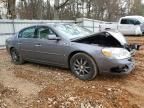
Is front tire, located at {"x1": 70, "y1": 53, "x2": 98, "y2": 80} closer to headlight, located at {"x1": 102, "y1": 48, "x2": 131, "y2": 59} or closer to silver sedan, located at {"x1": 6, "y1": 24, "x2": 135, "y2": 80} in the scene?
silver sedan, located at {"x1": 6, "y1": 24, "x2": 135, "y2": 80}

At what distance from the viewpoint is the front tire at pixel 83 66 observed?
5852 millimetres

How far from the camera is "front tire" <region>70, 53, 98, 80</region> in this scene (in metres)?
5.85

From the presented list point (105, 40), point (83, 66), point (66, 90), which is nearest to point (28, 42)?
point (83, 66)

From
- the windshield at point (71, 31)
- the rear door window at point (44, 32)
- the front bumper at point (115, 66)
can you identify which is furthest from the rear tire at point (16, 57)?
the front bumper at point (115, 66)

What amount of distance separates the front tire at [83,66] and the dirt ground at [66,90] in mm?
168

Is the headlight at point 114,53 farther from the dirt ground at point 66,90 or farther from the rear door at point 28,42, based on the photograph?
the rear door at point 28,42

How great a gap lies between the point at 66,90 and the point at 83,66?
0.97 m

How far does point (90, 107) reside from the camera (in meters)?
4.53

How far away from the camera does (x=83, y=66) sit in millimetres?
6062

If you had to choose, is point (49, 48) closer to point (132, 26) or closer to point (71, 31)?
point (71, 31)

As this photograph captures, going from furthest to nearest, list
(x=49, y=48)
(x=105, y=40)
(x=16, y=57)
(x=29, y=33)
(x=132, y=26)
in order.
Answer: (x=132, y=26), (x=16, y=57), (x=29, y=33), (x=49, y=48), (x=105, y=40)

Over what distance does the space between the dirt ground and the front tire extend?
0.17m

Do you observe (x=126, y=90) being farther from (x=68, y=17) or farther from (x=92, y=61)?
(x=68, y=17)

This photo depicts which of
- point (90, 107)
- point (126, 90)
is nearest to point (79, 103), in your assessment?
point (90, 107)
